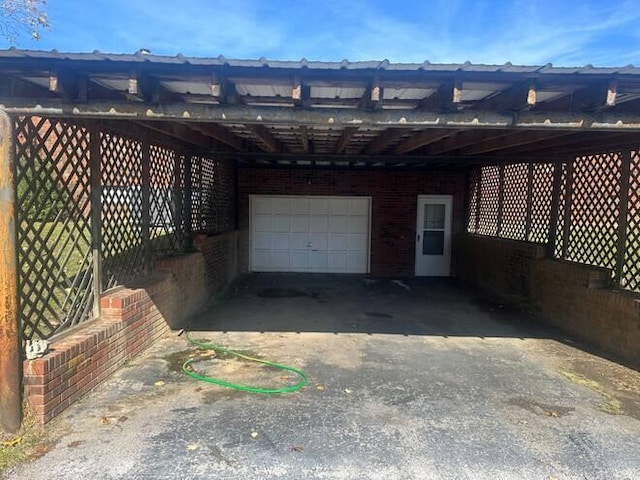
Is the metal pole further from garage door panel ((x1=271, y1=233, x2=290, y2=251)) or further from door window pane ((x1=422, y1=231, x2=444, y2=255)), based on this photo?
door window pane ((x1=422, y1=231, x2=444, y2=255))

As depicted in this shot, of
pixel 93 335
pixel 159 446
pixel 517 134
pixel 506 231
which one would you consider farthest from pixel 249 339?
pixel 506 231

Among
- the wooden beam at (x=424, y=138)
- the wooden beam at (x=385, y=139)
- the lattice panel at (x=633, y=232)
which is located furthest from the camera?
the lattice panel at (x=633, y=232)

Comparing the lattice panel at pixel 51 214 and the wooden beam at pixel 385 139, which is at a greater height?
the wooden beam at pixel 385 139

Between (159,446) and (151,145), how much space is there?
13.6 ft

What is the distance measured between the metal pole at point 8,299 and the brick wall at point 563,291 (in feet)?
20.4

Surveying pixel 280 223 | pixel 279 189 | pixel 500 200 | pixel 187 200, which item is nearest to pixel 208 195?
pixel 187 200

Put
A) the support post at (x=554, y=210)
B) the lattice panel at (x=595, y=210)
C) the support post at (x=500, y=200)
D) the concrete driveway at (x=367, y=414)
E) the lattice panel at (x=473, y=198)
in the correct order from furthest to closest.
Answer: the lattice panel at (x=473, y=198) < the support post at (x=500, y=200) < the support post at (x=554, y=210) < the lattice panel at (x=595, y=210) < the concrete driveway at (x=367, y=414)

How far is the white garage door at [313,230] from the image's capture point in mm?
11211

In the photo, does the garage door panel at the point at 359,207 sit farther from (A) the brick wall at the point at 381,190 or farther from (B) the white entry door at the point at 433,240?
(B) the white entry door at the point at 433,240

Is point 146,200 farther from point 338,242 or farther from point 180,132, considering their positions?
point 338,242

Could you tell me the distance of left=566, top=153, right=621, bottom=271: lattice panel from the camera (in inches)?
234

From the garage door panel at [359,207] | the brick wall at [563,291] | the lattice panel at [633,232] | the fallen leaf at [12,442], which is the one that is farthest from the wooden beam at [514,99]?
the garage door panel at [359,207]

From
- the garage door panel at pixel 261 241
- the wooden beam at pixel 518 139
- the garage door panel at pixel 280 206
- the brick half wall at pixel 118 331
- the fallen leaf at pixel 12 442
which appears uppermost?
the wooden beam at pixel 518 139

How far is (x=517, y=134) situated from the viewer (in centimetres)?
525
